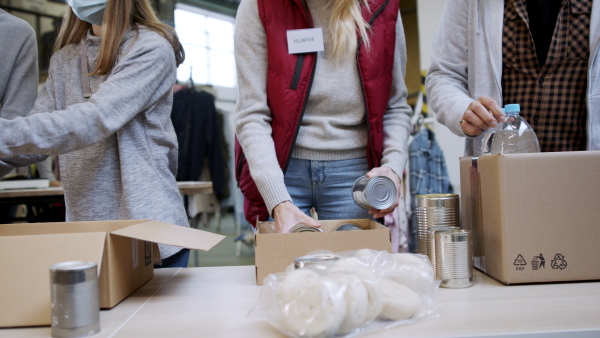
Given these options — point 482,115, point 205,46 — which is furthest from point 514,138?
point 205,46

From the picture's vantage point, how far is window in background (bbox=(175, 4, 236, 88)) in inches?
166

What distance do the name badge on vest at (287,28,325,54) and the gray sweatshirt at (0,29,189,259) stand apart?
32cm

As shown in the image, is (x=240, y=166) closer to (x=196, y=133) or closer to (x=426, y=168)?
(x=426, y=168)

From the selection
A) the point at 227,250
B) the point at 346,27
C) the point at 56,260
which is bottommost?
the point at 227,250

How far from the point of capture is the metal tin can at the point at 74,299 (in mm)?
716

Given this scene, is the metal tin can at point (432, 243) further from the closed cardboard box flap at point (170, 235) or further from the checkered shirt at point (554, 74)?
the checkered shirt at point (554, 74)

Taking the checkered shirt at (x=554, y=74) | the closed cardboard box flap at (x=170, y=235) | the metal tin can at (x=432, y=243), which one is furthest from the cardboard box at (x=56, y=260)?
the checkered shirt at (x=554, y=74)

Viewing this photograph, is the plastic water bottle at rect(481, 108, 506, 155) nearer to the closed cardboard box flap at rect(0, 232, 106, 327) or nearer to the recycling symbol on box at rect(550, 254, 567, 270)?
the recycling symbol on box at rect(550, 254, 567, 270)

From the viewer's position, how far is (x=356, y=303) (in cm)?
70

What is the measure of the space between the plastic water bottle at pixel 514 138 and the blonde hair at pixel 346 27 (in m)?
0.41

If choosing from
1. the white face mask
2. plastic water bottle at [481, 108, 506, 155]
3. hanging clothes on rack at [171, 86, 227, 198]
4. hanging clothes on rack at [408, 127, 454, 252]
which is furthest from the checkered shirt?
hanging clothes on rack at [171, 86, 227, 198]

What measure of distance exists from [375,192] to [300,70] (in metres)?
0.42

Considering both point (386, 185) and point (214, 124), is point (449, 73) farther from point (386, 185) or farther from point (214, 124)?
point (214, 124)

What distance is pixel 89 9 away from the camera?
4.55ft
